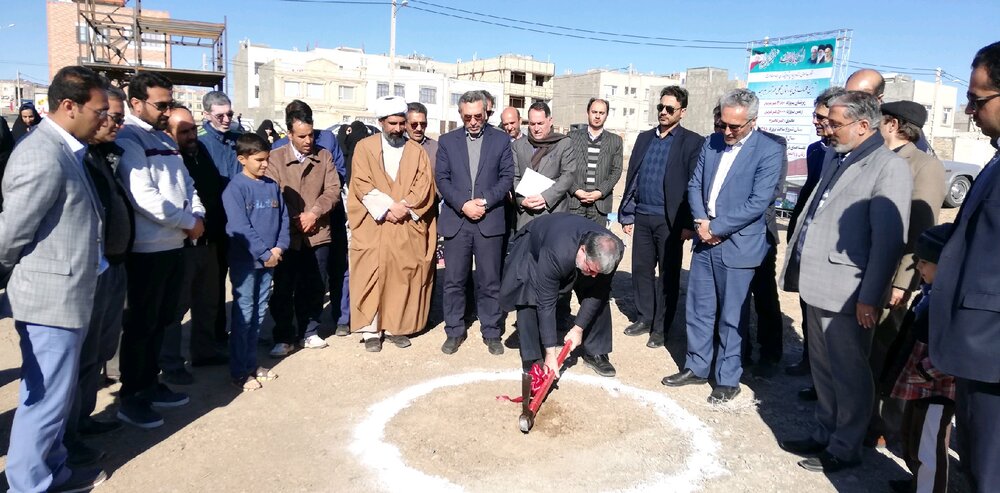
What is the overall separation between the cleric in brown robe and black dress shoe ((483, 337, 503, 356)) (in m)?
0.71

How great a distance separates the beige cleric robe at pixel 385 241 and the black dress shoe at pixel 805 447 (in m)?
3.12

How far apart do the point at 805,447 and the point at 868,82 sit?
8.91ft

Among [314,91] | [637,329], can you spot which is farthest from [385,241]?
[314,91]

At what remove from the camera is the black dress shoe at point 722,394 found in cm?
443

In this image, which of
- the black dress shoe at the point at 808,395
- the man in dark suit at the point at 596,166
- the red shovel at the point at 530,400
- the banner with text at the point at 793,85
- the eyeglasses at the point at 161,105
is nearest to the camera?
the eyeglasses at the point at 161,105

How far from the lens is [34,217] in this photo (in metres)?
2.70

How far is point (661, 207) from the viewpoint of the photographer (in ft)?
18.3

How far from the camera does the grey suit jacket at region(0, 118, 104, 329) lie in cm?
268

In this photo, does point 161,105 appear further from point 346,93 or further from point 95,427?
point 346,93

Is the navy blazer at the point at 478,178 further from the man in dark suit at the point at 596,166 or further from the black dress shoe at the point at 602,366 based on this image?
the black dress shoe at the point at 602,366

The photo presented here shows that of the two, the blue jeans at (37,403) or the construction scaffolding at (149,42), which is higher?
the construction scaffolding at (149,42)

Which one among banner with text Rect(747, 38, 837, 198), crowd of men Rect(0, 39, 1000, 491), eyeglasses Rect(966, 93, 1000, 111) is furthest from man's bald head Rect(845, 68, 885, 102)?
banner with text Rect(747, 38, 837, 198)

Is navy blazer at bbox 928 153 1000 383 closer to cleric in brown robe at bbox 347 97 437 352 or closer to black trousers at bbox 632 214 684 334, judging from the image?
black trousers at bbox 632 214 684 334

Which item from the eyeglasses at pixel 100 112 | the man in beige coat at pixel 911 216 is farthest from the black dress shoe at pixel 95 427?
the man in beige coat at pixel 911 216
